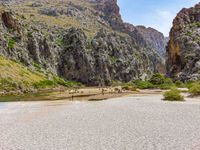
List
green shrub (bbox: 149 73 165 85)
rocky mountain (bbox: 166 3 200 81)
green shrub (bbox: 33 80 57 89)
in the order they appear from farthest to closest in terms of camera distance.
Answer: green shrub (bbox: 33 80 57 89) → rocky mountain (bbox: 166 3 200 81) → green shrub (bbox: 149 73 165 85)

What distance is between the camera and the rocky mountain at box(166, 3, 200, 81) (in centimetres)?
13248

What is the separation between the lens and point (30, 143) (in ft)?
70.0

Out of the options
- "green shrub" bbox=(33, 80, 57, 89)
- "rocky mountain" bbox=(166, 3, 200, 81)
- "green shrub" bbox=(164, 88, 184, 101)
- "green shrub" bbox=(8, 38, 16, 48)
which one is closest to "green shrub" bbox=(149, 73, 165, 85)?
"rocky mountain" bbox=(166, 3, 200, 81)

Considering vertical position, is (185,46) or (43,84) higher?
(185,46)

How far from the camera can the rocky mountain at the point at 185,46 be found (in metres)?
132

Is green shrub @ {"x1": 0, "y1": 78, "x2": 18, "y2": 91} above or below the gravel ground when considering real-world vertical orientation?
above

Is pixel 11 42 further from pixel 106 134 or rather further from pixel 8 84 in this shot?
pixel 106 134

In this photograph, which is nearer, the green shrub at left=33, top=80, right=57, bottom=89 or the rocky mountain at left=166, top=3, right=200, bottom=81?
the rocky mountain at left=166, top=3, right=200, bottom=81

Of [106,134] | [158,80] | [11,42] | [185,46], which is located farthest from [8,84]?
[106,134]

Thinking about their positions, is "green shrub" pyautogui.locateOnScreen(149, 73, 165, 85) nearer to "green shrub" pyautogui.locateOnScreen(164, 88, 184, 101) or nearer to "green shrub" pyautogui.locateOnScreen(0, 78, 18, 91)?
"green shrub" pyautogui.locateOnScreen(0, 78, 18, 91)

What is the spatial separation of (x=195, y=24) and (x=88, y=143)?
481ft

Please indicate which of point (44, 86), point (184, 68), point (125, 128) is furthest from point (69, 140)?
point (44, 86)

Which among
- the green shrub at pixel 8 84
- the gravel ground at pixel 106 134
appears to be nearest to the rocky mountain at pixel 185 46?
the green shrub at pixel 8 84

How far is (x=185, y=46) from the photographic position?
144m
